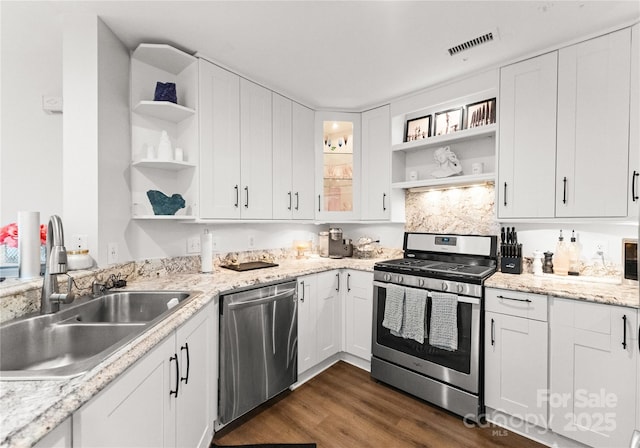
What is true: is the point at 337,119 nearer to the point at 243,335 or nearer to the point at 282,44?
the point at 282,44

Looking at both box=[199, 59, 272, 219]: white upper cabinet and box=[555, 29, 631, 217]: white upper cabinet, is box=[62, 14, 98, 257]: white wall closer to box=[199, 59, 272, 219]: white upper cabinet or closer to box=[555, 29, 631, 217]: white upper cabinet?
box=[199, 59, 272, 219]: white upper cabinet

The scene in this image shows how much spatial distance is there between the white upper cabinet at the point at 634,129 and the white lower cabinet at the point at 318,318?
2.10 metres

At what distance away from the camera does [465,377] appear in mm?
2062

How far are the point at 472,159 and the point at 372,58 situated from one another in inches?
50.7

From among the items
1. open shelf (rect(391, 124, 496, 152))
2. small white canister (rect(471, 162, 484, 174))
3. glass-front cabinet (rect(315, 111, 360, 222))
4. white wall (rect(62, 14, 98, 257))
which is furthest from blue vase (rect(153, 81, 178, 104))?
small white canister (rect(471, 162, 484, 174))

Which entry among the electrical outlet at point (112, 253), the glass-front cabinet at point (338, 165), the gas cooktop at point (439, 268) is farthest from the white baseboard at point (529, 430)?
the electrical outlet at point (112, 253)

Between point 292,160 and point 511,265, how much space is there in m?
2.10

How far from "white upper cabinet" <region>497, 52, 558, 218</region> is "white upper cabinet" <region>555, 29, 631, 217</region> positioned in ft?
0.17

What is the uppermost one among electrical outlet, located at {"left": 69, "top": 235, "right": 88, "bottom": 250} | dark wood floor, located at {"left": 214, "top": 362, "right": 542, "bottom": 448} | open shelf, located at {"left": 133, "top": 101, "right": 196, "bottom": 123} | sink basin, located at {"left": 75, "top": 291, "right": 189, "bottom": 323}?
open shelf, located at {"left": 133, "top": 101, "right": 196, "bottom": 123}

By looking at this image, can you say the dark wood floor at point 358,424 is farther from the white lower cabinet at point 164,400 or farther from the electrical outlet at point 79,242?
the electrical outlet at point 79,242

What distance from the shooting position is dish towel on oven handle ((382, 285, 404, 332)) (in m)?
2.34

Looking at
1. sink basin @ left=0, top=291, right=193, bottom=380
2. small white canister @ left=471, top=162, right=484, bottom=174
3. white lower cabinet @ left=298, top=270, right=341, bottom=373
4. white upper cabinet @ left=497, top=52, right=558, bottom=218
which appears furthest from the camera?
small white canister @ left=471, top=162, right=484, bottom=174

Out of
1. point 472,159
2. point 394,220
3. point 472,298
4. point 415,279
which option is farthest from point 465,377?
point 472,159

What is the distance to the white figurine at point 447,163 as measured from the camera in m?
2.71
